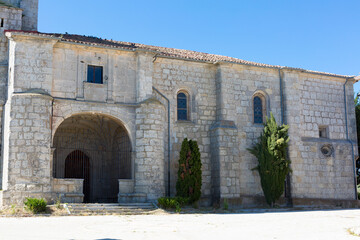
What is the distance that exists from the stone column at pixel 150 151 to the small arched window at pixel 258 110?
5.26 m

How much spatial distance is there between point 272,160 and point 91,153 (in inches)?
341

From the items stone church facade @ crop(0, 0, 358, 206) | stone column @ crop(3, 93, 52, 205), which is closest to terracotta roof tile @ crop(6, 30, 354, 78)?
stone church facade @ crop(0, 0, 358, 206)

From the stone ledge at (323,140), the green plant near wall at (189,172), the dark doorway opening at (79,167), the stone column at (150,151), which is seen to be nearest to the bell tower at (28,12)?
the dark doorway opening at (79,167)

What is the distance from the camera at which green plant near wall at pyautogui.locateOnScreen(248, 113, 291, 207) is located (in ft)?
64.4

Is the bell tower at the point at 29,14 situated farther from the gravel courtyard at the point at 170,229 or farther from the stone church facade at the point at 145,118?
the gravel courtyard at the point at 170,229

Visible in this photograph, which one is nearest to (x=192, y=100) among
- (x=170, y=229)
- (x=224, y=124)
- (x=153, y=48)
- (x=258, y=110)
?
(x=224, y=124)

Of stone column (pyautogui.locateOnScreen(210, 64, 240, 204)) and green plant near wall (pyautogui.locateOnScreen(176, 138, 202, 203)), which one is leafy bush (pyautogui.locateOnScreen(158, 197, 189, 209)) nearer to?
green plant near wall (pyautogui.locateOnScreen(176, 138, 202, 203))

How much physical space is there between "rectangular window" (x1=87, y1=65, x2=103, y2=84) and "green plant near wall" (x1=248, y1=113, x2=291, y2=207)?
759 cm

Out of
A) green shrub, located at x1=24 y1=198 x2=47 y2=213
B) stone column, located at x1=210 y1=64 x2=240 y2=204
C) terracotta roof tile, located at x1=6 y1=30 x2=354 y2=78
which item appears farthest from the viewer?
stone column, located at x1=210 y1=64 x2=240 y2=204

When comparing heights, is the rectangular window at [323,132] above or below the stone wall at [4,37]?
below

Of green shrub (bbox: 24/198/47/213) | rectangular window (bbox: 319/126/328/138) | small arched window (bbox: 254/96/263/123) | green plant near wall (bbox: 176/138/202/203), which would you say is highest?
small arched window (bbox: 254/96/263/123)

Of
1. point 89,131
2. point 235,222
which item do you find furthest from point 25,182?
point 235,222

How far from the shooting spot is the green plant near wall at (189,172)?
17950 mm

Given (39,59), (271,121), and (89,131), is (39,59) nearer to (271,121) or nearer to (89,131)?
(89,131)
